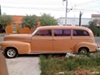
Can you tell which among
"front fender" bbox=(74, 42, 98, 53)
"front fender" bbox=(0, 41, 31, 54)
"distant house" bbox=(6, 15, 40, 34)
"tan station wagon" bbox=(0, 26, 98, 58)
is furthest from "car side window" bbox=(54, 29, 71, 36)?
"distant house" bbox=(6, 15, 40, 34)

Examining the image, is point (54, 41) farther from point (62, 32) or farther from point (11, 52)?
point (11, 52)

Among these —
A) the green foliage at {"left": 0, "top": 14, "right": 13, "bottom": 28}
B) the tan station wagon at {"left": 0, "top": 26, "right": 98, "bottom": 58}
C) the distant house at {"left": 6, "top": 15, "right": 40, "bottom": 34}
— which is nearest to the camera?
the tan station wagon at {"left": 0, "top": 26, "right": 98, "bottom": 58}

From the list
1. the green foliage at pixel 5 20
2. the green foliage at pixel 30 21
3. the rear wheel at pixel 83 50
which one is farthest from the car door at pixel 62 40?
the green foliage at pixel 5 20

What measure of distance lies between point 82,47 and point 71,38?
30.4 inches

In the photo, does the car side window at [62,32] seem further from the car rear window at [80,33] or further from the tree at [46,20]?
the tree at [46,20]

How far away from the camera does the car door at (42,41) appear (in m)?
9.90

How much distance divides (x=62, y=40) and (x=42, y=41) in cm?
108

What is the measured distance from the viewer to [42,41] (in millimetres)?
9906

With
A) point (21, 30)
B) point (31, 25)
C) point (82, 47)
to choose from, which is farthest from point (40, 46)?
point (21, 30)

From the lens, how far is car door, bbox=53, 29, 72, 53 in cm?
994

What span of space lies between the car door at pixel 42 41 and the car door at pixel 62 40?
0.27 m

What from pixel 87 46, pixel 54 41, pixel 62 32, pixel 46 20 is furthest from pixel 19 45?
pixel 46 20

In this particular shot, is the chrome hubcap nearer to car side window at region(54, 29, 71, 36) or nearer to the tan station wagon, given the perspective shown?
the tan station wagon

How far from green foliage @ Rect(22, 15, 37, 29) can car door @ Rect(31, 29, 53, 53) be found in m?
29.6
